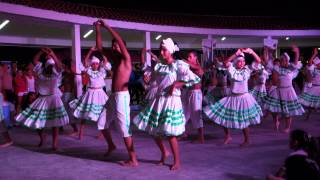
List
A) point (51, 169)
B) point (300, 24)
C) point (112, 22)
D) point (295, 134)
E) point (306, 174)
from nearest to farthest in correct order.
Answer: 1. point (306, 174)
2. point (295, 134)
3. point (51, 169)
4. point (112, 22)
5. point (300, 24)

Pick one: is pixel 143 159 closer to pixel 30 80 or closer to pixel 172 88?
pixel 172 88

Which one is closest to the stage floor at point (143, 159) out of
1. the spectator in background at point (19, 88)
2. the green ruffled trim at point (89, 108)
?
the green ruffled trim at point (89, 108)

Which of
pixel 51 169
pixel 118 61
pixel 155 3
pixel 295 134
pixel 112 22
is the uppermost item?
pixel 155 3

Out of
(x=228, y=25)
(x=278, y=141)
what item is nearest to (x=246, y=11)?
(x=228, y=25)

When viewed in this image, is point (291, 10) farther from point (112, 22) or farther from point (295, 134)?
point (295, 134)

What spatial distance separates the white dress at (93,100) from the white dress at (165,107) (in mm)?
2606

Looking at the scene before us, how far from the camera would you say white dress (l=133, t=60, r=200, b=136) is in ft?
18.8

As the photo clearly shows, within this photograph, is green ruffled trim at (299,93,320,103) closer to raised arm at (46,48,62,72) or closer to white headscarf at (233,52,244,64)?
white headscarf at (233,52,244,64)

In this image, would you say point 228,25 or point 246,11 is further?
point 246,11

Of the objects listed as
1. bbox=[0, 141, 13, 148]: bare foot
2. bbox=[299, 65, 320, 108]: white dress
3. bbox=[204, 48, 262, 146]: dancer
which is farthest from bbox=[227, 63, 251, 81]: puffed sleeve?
bbox=[299, 65, 320, 108]: white dress

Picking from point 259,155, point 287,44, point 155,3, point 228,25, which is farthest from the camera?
point 287,44

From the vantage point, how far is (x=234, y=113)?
734 centimetres

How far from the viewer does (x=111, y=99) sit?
19.9ft

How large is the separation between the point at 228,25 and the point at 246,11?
7597 millimetres
